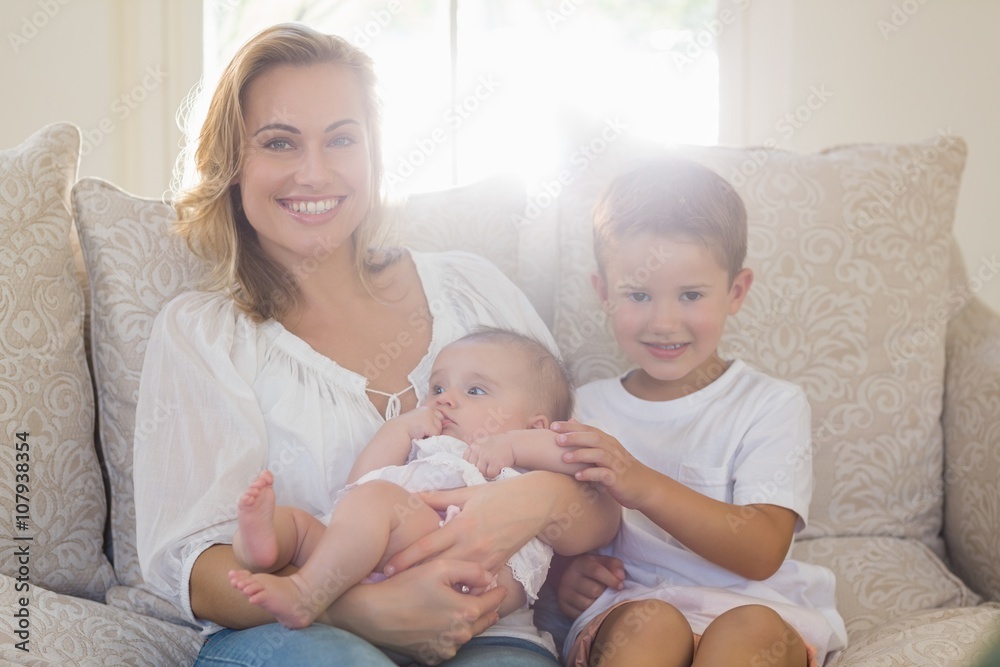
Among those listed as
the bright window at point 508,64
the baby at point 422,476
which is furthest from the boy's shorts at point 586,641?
the bright window at point 508,64

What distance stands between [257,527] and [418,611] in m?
0.22

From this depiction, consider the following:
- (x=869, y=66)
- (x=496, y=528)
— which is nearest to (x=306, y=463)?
(x=496, y=528)

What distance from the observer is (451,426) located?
142 cm

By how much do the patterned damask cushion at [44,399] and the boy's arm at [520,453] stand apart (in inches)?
28.5

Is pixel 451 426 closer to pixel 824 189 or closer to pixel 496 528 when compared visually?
pixel 496 528

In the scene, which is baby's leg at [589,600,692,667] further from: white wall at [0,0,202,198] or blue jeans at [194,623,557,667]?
white wall at [0,0,202,198]

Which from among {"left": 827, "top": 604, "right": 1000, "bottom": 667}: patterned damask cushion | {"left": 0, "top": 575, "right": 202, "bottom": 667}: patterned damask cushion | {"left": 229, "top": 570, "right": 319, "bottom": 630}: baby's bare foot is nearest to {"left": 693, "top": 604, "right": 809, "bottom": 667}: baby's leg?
{"left": 827, "top": 604, "right": 1000, "bottom": 667}: patterned damask cushion


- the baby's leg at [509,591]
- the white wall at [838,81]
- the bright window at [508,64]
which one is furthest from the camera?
the bright window at [508,64]

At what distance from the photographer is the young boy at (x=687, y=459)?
133cm

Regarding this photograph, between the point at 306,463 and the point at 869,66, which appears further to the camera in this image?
the point at 869,66

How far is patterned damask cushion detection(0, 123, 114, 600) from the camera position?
156 centimetres

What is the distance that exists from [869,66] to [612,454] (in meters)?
2.07

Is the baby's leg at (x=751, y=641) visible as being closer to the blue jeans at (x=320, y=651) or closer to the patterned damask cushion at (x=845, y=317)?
the blue jeans at (x=320, y=651)

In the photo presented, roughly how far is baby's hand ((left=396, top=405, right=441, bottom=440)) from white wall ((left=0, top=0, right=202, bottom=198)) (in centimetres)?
181
